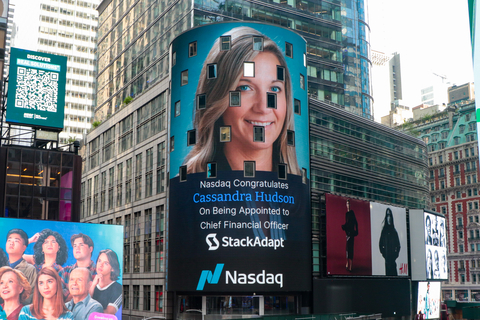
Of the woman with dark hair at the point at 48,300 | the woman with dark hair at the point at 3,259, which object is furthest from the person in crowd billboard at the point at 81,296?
the woman with dark hair at the point at 3,259

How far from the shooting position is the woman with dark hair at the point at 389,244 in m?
75.7

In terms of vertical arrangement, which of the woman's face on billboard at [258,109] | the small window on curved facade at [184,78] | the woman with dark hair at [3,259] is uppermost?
the small window on curved facade at [184,78]

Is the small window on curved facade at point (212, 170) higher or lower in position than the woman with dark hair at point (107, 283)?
higher

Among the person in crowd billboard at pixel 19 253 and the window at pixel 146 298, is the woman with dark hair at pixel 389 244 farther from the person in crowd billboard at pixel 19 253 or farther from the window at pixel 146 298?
the person in crowd billboard at pixel 19 253

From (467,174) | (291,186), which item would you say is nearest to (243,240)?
(291,186)

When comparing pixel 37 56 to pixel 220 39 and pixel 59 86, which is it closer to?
pixel 59 86

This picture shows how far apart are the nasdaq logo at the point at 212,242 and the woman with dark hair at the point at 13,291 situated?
17.9m

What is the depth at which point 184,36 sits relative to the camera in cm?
6469

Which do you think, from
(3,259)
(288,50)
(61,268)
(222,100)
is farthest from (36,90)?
(288,50)

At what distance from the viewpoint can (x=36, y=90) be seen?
6084 centimetres

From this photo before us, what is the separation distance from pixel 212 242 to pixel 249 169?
841cm

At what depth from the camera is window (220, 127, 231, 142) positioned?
59938 millimetres

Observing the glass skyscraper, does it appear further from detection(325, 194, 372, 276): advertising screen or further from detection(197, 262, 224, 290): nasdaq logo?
detection(197, 262, 224, 290): nasdaq logo

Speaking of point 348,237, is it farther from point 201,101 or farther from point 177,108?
point 177,108
